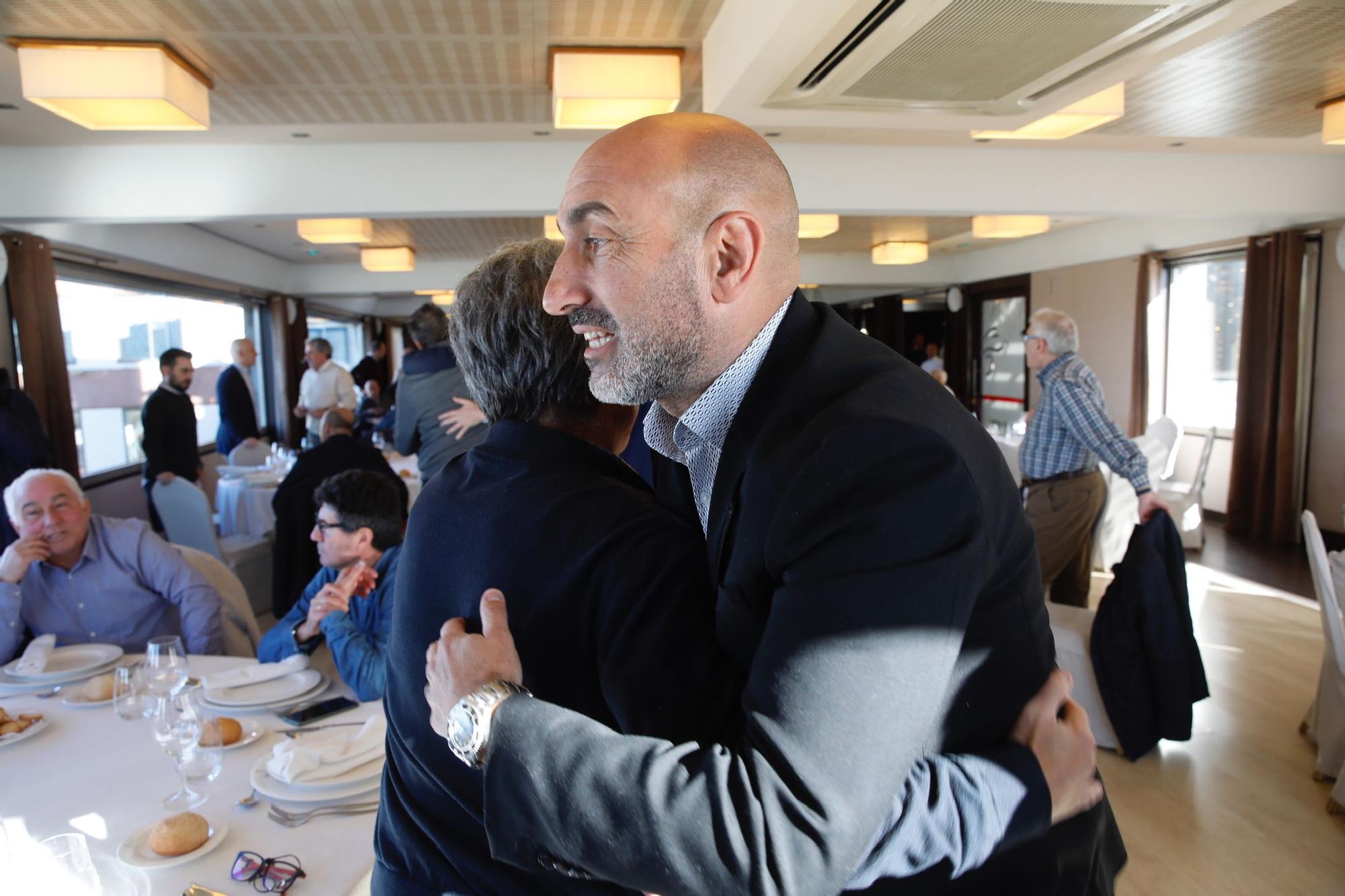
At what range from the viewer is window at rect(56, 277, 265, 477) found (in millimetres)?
7434

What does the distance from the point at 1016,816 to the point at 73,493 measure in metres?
3.13

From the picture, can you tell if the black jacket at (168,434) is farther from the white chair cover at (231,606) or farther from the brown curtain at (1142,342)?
the brown curtain at (1142,342)

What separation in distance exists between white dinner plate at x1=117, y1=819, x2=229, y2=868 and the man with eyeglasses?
0.63m

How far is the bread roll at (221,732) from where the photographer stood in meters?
1.75

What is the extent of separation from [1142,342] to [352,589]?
918 centimetres

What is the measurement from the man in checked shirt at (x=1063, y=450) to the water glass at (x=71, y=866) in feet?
13.4

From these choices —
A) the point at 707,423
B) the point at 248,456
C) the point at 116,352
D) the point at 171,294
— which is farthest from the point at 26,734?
the point at 171,294

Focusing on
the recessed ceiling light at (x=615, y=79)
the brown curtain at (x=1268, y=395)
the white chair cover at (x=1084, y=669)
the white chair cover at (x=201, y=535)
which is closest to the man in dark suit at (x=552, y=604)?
the recessed ceiling light at (x=615, y=79)

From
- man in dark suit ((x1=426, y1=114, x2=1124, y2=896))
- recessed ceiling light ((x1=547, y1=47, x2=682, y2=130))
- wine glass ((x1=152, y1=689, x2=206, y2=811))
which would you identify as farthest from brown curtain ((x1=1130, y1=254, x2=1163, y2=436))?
wine glass ((x1=152, y1=689, x2=206, y2=811))

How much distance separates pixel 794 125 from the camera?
3811 mm

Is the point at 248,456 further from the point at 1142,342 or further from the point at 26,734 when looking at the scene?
the point at 1142,342

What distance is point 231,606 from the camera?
10.2 feet

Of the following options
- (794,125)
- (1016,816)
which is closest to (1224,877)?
(1016,816)

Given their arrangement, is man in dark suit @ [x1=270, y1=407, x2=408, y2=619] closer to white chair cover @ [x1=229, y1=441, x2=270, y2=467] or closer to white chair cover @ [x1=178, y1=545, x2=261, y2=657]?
white chair cover @ [x1=178, y1=545, x2=261, y2=657]
